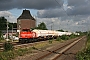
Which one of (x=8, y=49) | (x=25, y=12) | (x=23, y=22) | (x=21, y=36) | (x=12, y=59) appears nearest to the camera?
(x=12, y=59)

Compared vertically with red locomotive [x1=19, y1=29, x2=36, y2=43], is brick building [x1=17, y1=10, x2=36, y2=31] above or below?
above

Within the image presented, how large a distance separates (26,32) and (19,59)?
86.9 ft

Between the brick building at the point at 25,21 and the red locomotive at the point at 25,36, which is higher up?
the brick building at the point at 25,21

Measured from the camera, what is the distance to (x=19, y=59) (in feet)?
58.1

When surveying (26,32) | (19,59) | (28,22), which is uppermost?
(28,22)

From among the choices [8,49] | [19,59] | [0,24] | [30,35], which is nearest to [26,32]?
[30,35]

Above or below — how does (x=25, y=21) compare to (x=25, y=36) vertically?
above

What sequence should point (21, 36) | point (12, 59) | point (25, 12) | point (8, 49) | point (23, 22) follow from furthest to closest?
point (25, 12) < point (23, 22) < point (21, 36) < point (8, 49) < point (12, 59)

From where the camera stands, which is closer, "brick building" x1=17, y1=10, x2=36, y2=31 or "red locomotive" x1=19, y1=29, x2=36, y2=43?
"red locomotive" x1=19, y1=29, x2=36, y2=43

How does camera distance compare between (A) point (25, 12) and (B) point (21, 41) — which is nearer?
(B) point (21, 41)

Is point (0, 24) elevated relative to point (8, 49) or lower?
elevated

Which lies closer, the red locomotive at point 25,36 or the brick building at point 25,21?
the red locomotive at point 25,36

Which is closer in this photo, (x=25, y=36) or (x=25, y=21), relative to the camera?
(x=25, y=36)

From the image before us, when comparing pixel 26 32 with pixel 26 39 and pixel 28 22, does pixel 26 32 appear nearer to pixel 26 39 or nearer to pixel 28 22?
pixel 26 39
